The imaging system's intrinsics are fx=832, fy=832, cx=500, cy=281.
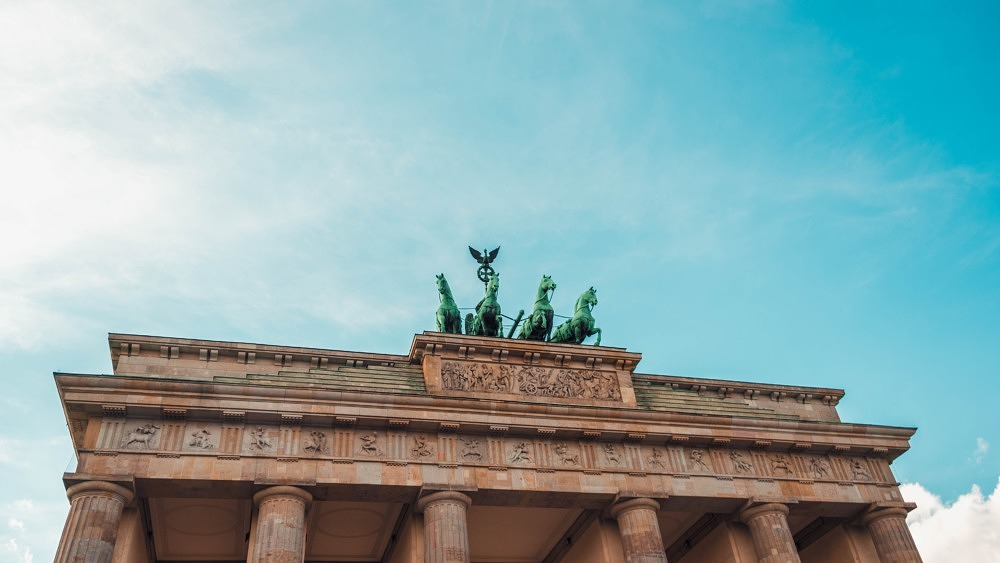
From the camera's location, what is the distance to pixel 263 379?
934 inches

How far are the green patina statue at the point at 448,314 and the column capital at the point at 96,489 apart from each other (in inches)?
436

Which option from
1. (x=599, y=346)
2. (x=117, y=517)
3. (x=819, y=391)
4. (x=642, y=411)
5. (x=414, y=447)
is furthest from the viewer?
(x=819, y=391)

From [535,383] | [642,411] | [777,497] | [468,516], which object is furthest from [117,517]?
[777,497]

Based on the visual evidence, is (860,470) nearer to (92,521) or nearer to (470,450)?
(470,450)

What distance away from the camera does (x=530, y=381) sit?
25953 mm

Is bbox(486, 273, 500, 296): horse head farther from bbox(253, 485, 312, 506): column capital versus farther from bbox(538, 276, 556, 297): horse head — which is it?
bbox(253, 485, 312, 506): column capital

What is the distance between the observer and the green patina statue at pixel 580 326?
2904 centimetres

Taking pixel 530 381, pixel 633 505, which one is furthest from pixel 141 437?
pixel 633 505

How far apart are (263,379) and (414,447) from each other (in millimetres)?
4797

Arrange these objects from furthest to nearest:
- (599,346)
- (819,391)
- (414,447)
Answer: (819,391) → (599,346) → (414,447)

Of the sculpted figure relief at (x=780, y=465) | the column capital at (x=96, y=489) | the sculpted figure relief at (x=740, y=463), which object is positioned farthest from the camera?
→ the sculpted figure relief at (x=780, y=465)

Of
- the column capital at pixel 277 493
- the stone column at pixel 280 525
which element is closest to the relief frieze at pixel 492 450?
the column capital at pixel 277 493

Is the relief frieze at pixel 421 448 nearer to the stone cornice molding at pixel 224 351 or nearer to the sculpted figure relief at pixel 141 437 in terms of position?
the stone cornice molding at pixel 224 351

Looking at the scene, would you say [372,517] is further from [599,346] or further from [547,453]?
[599,346]
